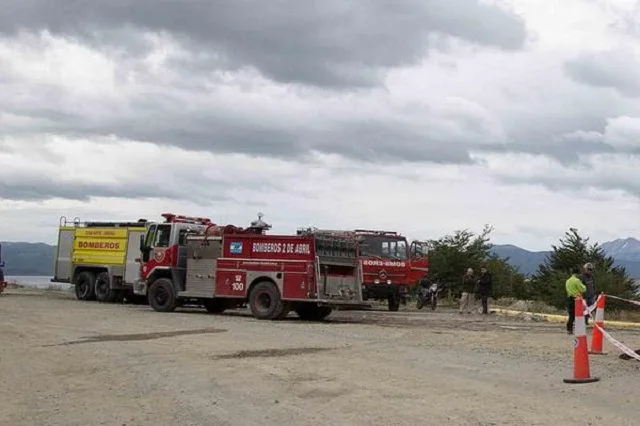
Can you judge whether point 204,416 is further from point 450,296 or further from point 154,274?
point 450,296

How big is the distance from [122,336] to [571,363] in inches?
360

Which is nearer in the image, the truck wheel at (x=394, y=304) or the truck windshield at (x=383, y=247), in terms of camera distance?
the truck windshield at (x=383, y=247)

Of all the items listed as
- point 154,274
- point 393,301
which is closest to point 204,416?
point 154,274

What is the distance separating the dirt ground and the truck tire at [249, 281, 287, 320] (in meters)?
2.14

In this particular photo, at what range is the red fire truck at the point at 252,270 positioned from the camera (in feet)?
71.8

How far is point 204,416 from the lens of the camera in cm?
872

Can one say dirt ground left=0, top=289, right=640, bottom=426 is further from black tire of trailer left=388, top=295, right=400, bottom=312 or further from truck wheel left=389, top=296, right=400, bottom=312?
truck wheel left=389, top=296, right=400, bottom=312

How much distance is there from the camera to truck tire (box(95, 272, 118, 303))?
99.5 feet

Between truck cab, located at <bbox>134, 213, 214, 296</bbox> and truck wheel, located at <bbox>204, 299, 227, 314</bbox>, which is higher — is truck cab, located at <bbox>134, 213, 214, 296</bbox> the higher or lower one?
the higher one

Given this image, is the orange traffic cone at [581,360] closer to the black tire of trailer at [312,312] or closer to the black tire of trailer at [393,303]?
the black tire of trailer at [312,312]

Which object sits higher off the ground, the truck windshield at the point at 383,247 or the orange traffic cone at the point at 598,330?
the truck windshield at the point at 383,247

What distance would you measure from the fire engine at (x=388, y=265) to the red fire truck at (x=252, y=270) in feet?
15.3

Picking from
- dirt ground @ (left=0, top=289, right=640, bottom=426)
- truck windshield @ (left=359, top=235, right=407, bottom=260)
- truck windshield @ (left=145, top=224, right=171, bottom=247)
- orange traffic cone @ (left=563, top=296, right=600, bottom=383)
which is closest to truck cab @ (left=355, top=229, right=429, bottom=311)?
truck windshield @ (left=359, top=235, right=407, bottom=260)

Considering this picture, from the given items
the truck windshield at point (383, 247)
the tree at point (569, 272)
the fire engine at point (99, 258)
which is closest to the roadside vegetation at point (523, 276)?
the tree at point (569, 272)
